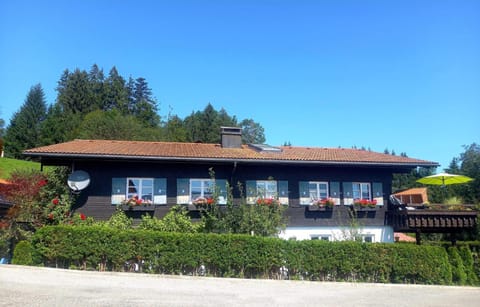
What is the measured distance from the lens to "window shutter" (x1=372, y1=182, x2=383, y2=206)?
19031 mm

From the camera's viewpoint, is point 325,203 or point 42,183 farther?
point 325,203

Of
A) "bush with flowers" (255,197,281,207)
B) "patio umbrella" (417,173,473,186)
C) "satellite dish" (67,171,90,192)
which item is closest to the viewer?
"bush with flowers" (255,197,281,207)

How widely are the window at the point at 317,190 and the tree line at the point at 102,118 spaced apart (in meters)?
32.3

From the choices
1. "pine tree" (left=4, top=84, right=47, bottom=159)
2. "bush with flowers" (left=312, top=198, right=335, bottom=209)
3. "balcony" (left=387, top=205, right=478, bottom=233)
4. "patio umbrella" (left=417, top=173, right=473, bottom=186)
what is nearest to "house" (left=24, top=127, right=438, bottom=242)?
"bush with flowers" (left=312, top=198, right=335, bottom=209)

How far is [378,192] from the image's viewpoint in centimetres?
1916

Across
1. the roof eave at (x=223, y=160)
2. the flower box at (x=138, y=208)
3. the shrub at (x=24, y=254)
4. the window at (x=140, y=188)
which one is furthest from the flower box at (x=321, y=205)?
the shrub at (x=24, y=254)

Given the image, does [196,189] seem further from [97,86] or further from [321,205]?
[97,86]

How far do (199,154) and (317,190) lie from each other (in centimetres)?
552

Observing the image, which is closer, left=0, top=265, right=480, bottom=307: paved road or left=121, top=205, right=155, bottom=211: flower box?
left=0, top=265, right=480, bottom=307: paved road

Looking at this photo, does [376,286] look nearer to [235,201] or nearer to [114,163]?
[235,201]

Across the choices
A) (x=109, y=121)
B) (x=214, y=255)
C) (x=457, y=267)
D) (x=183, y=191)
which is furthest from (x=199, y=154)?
(x=109, y=121)

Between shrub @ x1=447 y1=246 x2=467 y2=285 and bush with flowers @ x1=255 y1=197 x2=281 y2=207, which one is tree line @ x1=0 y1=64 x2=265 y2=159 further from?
shrub @ x1=447 y1=246 x2=467 y2=285

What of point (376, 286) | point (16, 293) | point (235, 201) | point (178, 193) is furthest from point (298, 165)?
point (16, 293)

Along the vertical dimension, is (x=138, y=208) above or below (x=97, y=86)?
below
